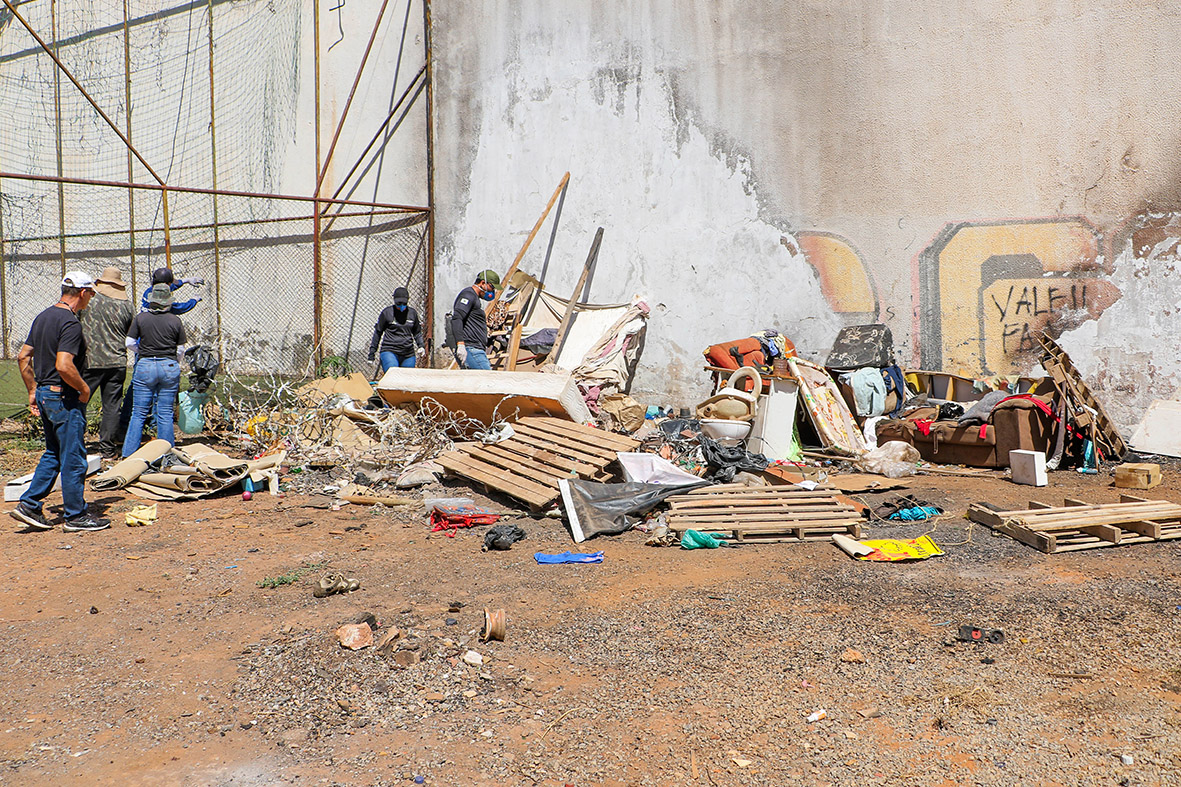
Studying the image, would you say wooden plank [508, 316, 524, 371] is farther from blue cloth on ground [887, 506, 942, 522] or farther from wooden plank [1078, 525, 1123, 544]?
wooden plank [1078, 525, 1123, 544]

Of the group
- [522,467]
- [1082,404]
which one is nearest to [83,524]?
[522,467]

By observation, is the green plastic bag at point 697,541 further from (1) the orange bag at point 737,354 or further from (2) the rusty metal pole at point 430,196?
(2) the rusty metal pole at point 430,196

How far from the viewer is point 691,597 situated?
461 cm

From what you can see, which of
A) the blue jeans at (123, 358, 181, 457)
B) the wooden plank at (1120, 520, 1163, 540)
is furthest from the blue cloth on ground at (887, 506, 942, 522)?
the blue jeans at (123, 358, 181, 457)

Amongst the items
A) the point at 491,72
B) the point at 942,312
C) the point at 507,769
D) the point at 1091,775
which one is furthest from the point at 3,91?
the point at 1091,775

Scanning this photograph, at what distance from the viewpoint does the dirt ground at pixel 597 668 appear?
9.75 feet

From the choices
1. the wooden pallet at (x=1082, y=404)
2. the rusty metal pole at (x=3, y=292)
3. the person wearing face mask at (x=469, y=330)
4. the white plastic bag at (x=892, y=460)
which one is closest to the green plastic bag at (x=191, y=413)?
the person wearing face mask at (x=469, y=330)

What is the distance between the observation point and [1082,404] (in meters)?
8.03

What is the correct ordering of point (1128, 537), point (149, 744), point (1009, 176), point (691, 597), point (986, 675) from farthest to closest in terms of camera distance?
point (1009, 176), point (1128, 537), point (691, 597), point (986, 675), point (149, 744)

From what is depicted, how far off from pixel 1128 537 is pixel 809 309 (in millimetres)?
5037

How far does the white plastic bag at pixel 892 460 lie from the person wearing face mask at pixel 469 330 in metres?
4.28

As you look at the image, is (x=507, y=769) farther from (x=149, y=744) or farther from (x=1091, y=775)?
(x=1091, y=775)

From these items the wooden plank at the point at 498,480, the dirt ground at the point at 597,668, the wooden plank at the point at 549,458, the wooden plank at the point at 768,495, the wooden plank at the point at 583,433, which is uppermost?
the wooden plank at the point at 583,433

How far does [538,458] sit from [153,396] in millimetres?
3852
